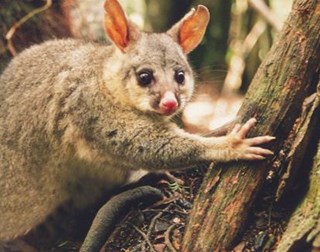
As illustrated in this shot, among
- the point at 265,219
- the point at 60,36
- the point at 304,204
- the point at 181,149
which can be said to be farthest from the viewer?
the point at 60,36

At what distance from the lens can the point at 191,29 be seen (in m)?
4.37

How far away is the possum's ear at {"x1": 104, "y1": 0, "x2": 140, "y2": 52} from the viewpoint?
4.02 meters

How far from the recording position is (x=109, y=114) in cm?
405

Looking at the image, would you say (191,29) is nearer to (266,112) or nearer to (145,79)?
(145,79)

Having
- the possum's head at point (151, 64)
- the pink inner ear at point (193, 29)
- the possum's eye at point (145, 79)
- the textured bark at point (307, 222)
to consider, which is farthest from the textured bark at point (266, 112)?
the pink inner ear at point (193, 29)

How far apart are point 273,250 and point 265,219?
8.1 inches

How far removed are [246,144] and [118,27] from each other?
1.32m

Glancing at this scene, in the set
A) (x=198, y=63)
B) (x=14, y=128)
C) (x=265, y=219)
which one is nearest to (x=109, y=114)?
(x=14, y=128)

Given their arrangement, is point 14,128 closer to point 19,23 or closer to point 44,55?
point 44,55

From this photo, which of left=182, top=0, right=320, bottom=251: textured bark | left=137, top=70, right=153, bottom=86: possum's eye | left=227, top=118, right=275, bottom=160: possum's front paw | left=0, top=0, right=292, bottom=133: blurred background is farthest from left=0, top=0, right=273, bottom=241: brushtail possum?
left=0, top=0, right=292, bottom=133: blurred background

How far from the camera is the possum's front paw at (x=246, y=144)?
3.23 m

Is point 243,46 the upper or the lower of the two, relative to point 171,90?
lower

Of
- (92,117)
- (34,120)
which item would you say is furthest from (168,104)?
(34,120)

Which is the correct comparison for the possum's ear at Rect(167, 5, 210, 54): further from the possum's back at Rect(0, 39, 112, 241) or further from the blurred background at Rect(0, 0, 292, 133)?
the blurred background at Rect(0, 0, 292, 133)
